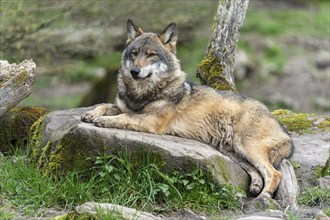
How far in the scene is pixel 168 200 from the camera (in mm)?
7316

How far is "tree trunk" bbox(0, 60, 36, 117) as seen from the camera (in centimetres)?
799

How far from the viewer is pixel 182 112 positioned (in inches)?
330

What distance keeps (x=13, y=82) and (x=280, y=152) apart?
3191 mm

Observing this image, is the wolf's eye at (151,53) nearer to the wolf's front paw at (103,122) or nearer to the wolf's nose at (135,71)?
the wolf's nose at (135,71)

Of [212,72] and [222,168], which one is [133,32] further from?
[222,168]

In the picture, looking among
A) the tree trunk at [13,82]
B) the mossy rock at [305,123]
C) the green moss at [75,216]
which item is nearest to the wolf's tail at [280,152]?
the mossy rock at [305,123]

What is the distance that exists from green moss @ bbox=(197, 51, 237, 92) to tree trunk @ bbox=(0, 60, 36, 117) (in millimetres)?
2843

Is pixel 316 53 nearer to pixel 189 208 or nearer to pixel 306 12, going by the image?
pixel 306 12

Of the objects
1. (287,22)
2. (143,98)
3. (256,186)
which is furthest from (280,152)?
(287,22)

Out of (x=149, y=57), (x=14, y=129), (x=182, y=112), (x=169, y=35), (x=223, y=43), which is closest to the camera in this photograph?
(x=149, y=57)

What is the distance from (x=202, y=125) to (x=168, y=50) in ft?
3.20

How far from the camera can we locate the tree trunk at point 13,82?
26.2 feet

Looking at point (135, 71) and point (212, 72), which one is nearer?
point (135, 71)

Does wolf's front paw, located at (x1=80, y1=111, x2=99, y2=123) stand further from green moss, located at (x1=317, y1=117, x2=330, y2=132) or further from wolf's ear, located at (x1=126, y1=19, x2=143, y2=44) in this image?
green moss, located at (x1=317, y1=117, x2=330, y2=132)
